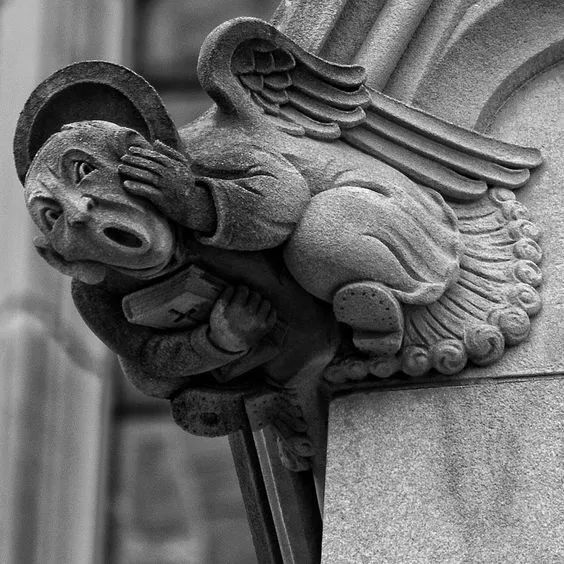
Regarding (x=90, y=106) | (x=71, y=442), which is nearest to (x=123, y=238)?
(x=90, y=106)

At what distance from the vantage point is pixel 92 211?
3260mm

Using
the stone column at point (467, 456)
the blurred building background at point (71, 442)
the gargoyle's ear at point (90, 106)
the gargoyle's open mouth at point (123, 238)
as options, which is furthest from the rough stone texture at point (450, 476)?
the blurred building background at point (71, 442)

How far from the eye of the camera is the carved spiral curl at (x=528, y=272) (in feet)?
11.4

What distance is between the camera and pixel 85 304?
11.4 feet

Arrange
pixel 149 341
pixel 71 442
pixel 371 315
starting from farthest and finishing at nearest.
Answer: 1. pixel 71 442
2. pixel 149 341
3. pixel 371 315

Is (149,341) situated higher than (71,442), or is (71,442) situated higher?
(149,341)

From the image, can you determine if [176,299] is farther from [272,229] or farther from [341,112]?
[341,112]

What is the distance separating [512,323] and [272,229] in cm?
40

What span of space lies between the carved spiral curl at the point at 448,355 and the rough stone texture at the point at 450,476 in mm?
35

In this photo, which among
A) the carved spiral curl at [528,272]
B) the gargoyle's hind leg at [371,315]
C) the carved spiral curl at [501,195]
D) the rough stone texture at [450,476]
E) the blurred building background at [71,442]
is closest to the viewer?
the rough stone texture at [450,476]

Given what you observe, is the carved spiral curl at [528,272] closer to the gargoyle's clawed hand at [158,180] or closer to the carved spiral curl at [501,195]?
Result: the carved spiral curl at [501,195]

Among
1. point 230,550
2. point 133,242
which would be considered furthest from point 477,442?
point 230,550

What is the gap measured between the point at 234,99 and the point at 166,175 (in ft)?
0.84

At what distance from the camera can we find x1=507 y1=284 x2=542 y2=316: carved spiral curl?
3434mm
